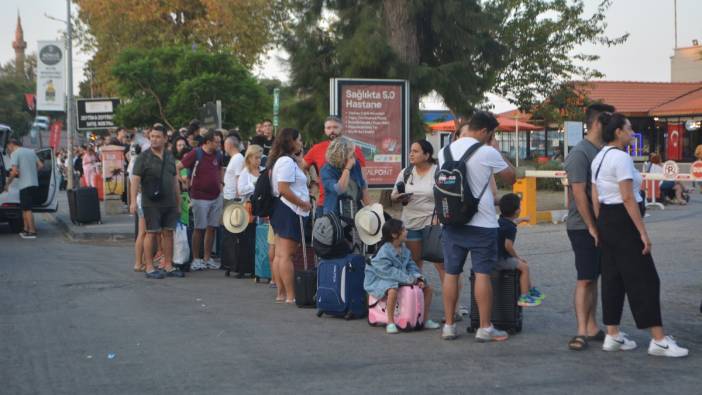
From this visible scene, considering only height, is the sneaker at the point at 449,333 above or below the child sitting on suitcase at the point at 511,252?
below

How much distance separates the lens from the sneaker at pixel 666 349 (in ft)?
23.6

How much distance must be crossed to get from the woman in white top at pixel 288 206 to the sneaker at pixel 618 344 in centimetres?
356

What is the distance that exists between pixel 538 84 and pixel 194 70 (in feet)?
53.8

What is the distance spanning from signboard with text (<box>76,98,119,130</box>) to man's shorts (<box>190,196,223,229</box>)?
14881 millimetres

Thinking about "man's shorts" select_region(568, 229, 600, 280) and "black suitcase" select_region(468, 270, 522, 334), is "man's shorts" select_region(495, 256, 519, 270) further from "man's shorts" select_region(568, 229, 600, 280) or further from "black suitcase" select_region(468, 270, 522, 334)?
"man's shorts" select_region(568, 229, 600, 280)

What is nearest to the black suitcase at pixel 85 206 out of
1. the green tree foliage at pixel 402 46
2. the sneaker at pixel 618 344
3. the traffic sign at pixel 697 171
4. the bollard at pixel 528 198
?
the green tree foliage at pixel 402 46

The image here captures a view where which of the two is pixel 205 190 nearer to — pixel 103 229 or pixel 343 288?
pixel 343 288

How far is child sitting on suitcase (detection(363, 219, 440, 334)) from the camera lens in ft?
28.2

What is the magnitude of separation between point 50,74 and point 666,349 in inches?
872

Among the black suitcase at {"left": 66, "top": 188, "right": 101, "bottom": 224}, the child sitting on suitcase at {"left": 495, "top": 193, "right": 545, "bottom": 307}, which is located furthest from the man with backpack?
the black suitcase at {"left": 66, "top": 188, "right": 101, "bottom": 224}

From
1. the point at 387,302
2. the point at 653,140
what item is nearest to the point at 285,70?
the point at 387,302

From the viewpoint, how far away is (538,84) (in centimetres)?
2631

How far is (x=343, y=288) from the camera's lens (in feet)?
30.0

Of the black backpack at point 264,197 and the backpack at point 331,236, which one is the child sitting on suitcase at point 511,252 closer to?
the backpack at point 331,236
